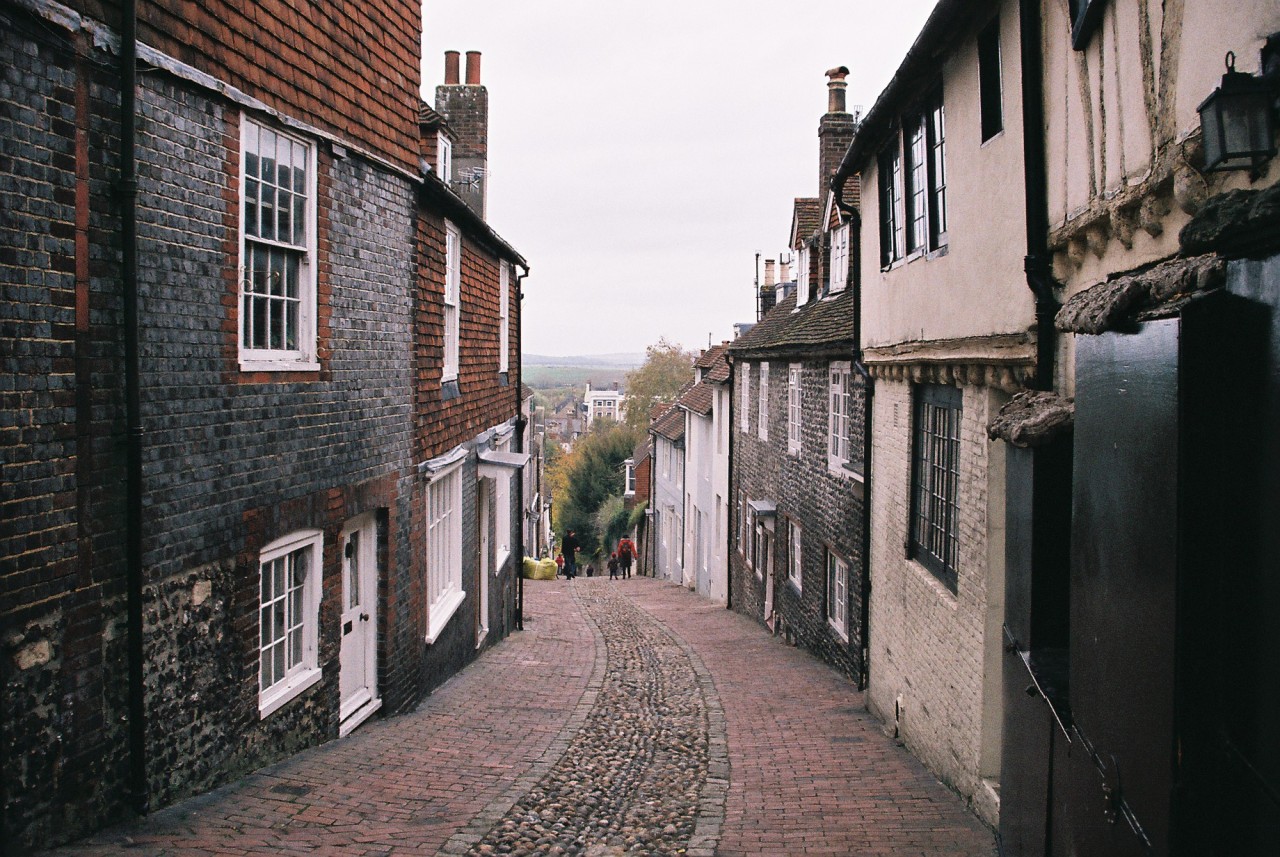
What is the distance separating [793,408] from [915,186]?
25.7ft

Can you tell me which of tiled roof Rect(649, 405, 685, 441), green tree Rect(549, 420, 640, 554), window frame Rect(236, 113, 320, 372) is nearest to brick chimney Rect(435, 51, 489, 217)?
window frame Rect(236, 113, 320, 372)

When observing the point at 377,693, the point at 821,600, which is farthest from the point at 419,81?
the point at 821,600

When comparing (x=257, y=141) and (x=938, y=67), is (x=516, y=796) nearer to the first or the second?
(x=257, y=141)

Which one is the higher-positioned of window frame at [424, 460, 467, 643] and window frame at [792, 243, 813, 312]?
window frame at [792, 243, 813, 312]

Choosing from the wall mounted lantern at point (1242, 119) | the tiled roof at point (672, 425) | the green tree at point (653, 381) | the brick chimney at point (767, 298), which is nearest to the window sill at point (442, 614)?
the wall mounted lantern at point (1242, 119)

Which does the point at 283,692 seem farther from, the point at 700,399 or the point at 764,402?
the point at 700,399

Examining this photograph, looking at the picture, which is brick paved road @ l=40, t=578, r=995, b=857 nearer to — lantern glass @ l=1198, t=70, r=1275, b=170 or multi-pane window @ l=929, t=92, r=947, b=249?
multi-pane window @ l=929, t=92, r=947, b=249

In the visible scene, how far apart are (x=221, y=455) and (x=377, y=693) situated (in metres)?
3.86

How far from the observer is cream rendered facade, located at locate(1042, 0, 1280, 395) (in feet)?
12.6

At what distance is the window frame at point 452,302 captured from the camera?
Result: 40.4ft

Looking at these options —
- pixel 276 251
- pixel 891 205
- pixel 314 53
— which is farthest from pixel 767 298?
pixel 276 251

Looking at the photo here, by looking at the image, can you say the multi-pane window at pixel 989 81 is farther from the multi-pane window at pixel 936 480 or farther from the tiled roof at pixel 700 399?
the tiled roof at pixel 700 399

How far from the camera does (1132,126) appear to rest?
482 cm

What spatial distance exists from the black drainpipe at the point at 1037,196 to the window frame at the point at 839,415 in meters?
7.12
